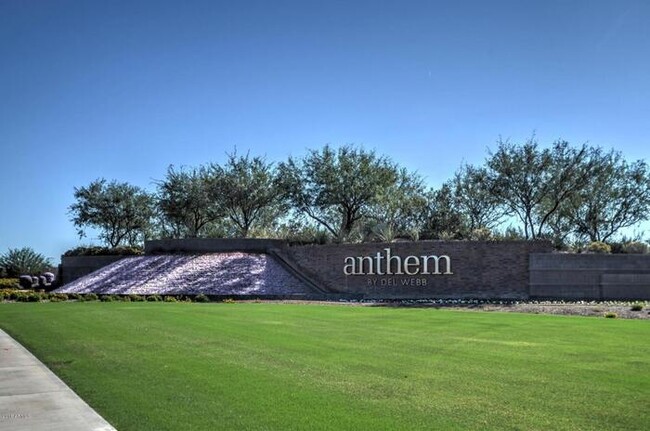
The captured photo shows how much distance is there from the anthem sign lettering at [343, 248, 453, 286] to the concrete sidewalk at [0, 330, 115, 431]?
86.9 ft

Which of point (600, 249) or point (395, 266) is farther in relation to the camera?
point (395, 266)

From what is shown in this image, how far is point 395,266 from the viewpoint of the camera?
118 ft

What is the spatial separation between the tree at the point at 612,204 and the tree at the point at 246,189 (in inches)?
936

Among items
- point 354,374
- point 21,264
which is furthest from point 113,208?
point 354,374

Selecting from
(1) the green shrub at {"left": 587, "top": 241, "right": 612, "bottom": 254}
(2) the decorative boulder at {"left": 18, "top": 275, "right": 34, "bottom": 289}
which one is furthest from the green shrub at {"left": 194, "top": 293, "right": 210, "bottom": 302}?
(2) the decorative boulder at {"left": 18, "top": 275, "right": 34, "bottom": 289}

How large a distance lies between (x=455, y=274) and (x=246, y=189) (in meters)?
22.5

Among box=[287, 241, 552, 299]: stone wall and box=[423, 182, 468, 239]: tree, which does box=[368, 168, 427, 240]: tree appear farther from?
box=[287, 241, 552, 299]: stone wall

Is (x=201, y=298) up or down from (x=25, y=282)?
down

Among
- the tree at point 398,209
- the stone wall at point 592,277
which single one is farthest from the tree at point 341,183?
the stone wall at point 592,277

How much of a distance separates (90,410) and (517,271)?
94.0 feet

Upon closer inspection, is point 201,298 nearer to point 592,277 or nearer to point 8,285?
point 592,277

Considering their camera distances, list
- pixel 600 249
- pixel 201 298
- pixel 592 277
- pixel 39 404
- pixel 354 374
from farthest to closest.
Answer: pixel 201 298 → pixel 600 249 → pixel 592 277 → pixel 354 374 → pixel 39 404

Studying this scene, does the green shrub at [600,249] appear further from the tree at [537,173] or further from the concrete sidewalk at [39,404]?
the concrete sidewalk at [39,404]

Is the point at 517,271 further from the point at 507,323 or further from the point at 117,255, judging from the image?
the point at 117,255
